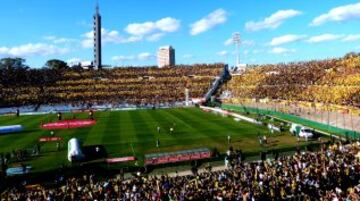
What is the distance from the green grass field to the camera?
45219 mm

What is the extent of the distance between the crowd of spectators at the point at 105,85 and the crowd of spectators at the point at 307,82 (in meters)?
12.3

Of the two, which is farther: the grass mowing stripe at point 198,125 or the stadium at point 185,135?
the grass mowing stripe at point 198,125

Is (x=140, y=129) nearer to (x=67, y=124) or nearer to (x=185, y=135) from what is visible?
(x=185, y=135)

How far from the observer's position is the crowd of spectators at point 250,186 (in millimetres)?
22578

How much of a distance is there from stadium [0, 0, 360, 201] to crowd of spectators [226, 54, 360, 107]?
0.42 meters

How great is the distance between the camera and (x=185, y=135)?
179 ft

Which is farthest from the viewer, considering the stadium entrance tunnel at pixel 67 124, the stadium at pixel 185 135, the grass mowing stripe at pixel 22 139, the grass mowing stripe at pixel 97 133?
the stadium entrance tunnel at pixel 67 124

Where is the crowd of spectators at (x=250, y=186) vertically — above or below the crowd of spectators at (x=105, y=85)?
below

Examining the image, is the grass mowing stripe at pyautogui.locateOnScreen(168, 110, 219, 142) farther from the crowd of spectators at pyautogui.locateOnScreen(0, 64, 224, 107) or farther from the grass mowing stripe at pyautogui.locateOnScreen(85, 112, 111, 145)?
the crowd of spectators at pyautogui.locateOnScreen(0, 64, 224, 107)

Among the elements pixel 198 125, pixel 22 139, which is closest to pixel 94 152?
pixel 22 139

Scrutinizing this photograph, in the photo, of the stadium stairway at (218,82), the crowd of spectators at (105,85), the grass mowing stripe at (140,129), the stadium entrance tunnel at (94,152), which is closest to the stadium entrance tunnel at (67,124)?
the grass mowing stripe at (140,129)

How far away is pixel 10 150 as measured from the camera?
47.6 meters

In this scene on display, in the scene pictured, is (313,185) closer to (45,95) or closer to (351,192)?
(351,192)

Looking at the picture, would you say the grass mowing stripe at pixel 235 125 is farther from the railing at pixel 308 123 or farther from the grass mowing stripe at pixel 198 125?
the railing at pixel 308 123
